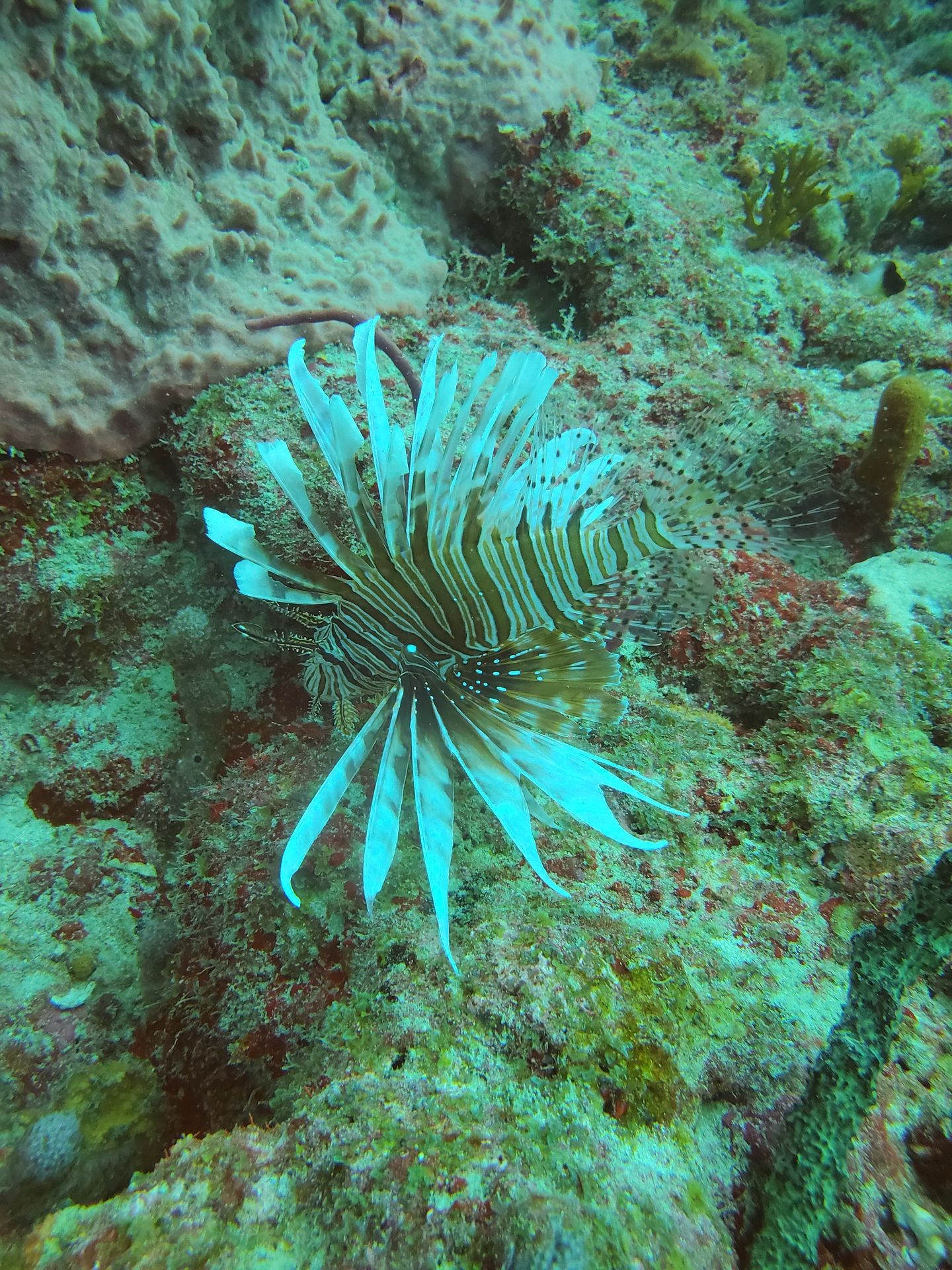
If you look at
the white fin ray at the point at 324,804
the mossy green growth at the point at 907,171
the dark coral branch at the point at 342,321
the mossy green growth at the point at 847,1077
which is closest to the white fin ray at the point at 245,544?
the white fin ray at the point at 324,804

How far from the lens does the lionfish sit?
2.29m

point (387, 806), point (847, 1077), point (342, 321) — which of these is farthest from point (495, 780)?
point (342, 321)

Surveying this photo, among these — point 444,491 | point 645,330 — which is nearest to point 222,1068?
point 444,491

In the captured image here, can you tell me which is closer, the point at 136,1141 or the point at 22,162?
the point at 136,1141

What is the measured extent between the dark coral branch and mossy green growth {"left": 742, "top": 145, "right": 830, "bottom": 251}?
376cm

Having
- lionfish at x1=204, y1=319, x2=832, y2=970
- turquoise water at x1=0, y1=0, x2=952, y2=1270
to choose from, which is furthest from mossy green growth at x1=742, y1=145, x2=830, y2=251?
lionfish at x1=204, y1=319, x2=832, y2=970

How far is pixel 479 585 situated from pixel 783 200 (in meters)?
5.29

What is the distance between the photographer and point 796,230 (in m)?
5.59

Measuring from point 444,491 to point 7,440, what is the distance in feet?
6.58

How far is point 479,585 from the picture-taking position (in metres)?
2.52

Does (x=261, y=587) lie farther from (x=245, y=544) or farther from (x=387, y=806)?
(x=387, y=806)

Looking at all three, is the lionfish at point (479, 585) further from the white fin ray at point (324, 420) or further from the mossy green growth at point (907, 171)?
the mossy green growth at point (907, 171)

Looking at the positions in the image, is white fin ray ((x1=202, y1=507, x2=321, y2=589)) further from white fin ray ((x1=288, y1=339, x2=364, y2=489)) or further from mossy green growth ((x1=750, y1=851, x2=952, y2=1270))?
mossy green growth ((x1=750, y1=851, x2=952, y2=1270))

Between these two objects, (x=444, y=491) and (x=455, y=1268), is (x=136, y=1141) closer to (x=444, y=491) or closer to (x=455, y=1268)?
(x=455, y=1268)
